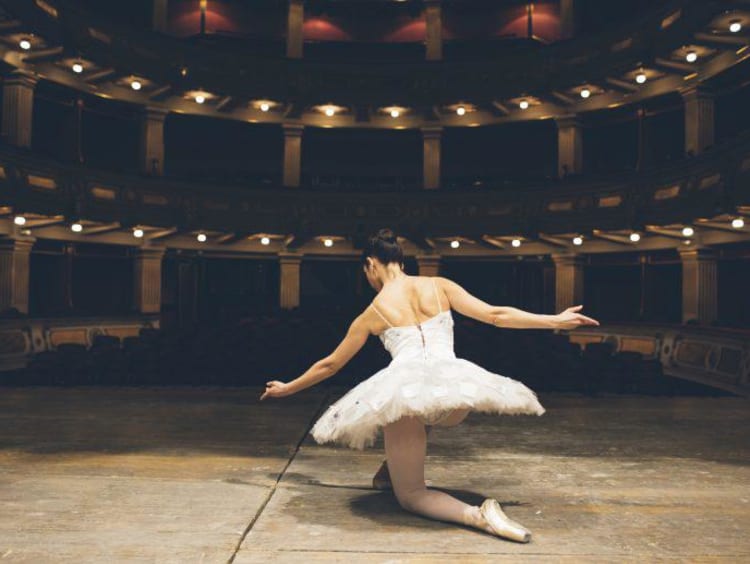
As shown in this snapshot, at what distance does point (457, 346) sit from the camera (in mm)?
11836

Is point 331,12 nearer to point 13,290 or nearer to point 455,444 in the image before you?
point 13,290

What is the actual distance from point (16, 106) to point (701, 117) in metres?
18.6

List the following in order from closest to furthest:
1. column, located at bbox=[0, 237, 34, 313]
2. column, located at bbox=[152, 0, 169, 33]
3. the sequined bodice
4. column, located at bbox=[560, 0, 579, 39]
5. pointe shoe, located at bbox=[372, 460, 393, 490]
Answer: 1. the sequined bodice
2. pointe shoe, located at bbox=[372, 460, 393, 490]
3. column, located at bbox=[0, 237, 34, 313]
4. column, located at bbox=[152, 0, 169, 33]
5. column, located at bbox=[560, 0, 579, 39]

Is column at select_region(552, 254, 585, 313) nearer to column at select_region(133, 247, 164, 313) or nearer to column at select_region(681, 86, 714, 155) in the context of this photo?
column at select_region(681, 86, 714, 155)

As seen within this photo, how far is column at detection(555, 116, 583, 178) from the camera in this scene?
2223 centimetres

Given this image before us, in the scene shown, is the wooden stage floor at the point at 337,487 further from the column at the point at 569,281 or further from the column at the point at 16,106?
the column at the point at 569,281

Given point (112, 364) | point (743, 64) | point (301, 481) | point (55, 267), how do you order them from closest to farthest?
1. point (301, 481)
2. point (112, 364)
3. point (743, 64)
4. point (55, 267)

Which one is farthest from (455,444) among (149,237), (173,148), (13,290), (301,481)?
(173,148)

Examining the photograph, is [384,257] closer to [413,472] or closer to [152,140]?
[413,472]

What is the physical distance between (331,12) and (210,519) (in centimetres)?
2531

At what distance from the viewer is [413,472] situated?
12.0 feet

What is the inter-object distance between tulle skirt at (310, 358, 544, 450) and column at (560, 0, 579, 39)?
23.2m

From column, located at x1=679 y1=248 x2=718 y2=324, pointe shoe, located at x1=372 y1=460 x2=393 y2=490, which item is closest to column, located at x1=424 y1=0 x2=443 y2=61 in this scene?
column, located at x1=679 y1=248 x2=718 y2=324

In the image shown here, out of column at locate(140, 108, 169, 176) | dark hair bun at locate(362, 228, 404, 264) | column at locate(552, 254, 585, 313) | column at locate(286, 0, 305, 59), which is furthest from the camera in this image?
column at locate(286, 0, 305, 59)
